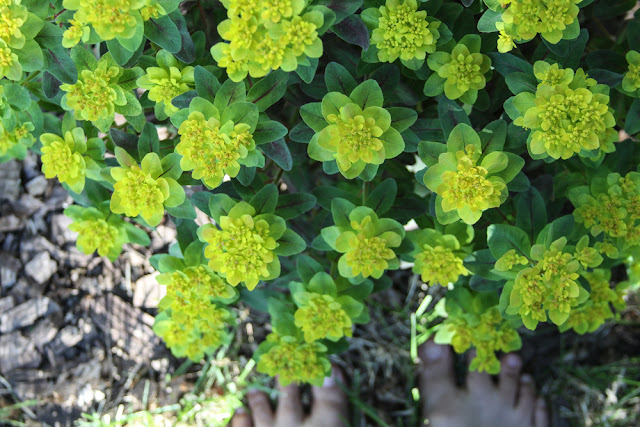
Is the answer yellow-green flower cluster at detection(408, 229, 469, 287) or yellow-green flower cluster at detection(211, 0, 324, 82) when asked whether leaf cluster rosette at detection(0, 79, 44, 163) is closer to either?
yellow-green flower cluster at detection(211, 0, 324, 82)

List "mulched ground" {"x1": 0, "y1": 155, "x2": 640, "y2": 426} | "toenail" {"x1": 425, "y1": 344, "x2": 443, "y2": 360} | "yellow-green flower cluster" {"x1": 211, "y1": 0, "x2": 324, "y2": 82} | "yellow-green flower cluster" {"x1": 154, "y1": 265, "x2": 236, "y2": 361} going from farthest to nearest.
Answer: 1. "toenail" {"x1": 425, "y1": 344, "x2": 443, "y2": 360}
2. "mulched ground" {"x1": 0, "y1": 155, "x2": 640, "y2": 426}
3. "yellow-green flower cluster" {"x1": 154, "y1": 265, "x2": 236, "y2": 361}
4. "yellow-green flower cluster" {"x1": 211, "y1": 0, "x2": 324, "y2": 82}

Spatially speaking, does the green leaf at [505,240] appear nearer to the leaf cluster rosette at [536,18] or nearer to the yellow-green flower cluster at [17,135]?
the leaf cluster rosette at [536,18]

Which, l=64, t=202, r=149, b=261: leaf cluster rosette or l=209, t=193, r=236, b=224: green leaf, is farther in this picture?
l=64, t=202, r=149, b=261: leaf cluster rosette

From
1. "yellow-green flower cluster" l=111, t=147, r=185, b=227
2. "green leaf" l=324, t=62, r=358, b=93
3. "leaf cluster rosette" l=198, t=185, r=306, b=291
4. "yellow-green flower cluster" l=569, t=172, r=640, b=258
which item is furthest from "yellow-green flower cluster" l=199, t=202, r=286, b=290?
"yellow-green flower cluster" l=569, t=172, r=640, b=258

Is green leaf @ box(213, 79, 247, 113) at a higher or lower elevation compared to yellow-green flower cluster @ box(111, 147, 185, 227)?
higher

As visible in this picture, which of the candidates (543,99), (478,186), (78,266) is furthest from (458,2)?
(78,266)

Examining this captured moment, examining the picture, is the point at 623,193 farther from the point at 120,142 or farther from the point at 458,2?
the point at 120,142

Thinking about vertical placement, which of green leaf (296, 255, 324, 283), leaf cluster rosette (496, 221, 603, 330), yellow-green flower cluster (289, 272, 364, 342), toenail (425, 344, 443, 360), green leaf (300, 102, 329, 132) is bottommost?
toenail (425, 344, 443, 360)
